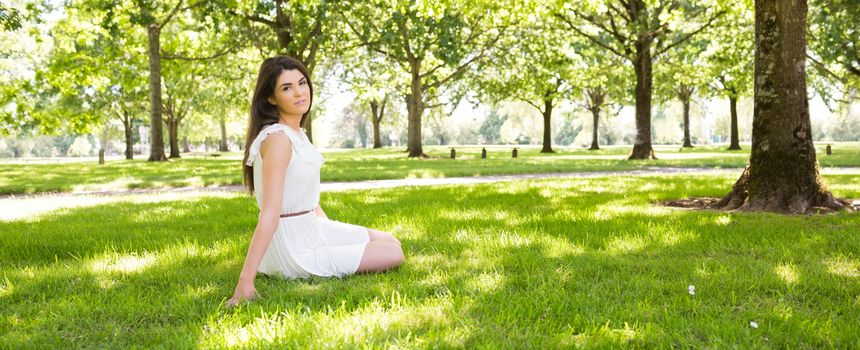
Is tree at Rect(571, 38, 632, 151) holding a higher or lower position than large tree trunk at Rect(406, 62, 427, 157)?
higher

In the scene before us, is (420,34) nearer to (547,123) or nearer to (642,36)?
(642,36)

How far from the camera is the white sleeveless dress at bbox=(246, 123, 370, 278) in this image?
165 inches

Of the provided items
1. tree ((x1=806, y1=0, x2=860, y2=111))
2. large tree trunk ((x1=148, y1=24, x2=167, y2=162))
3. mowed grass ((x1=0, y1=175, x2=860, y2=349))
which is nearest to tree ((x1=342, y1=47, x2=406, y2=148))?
large tree trunk ((x1=148, y1=24, x2=167, y2=162))

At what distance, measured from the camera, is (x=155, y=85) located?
1050 inches

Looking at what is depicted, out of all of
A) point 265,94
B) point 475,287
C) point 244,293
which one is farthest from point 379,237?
point 265,94

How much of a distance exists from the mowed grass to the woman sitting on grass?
0.15m

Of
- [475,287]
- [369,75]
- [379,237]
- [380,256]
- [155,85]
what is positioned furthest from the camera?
[369,75]

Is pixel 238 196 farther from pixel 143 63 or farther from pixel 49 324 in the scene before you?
pixel 143 63

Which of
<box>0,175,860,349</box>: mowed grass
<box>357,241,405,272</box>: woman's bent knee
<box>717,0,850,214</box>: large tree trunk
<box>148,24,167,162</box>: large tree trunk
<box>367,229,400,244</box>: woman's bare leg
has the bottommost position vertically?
<box>0,175,860,349</box>: mowed grass

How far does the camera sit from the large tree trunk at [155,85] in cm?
Answer: 2591

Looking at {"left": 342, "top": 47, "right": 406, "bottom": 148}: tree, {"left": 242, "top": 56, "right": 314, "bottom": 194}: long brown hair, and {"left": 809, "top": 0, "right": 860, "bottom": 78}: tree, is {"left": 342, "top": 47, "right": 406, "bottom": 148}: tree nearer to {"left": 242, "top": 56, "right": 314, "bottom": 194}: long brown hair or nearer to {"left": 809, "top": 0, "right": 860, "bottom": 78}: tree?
{"left": 809, "top": 0, "right": 860, "bottom": 78}: tree

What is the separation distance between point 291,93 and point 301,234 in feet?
3.35

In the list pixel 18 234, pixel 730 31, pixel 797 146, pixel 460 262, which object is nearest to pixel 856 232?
pixel 797 146

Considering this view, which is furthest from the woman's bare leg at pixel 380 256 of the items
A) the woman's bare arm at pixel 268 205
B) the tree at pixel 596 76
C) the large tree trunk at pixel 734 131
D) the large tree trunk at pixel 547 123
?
the large tree trunk at pixel 734 131
